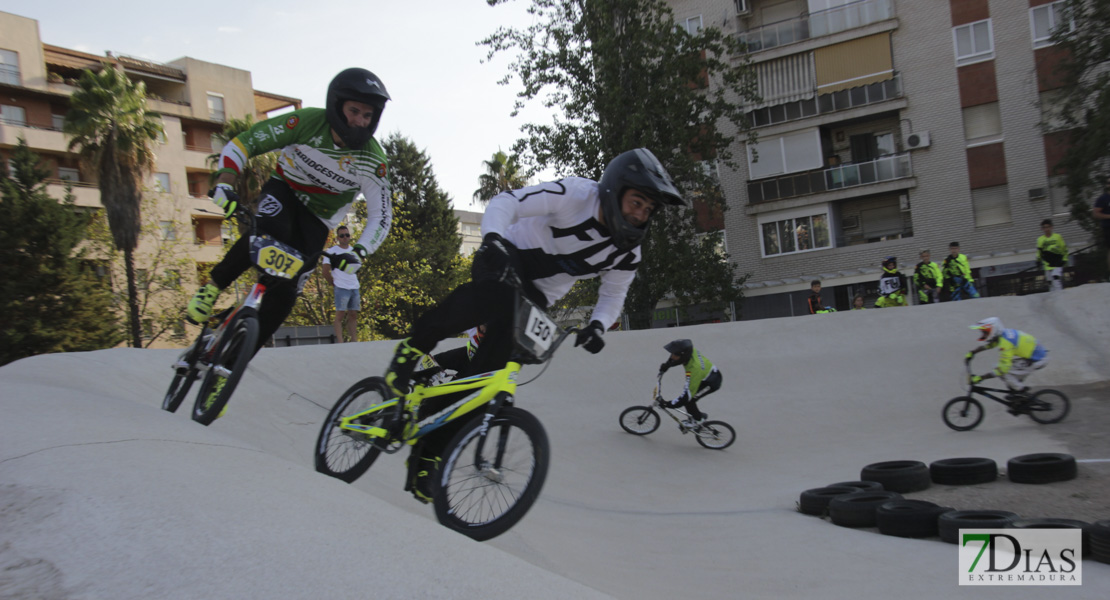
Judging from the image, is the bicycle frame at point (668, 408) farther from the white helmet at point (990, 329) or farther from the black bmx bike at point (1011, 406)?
the white helmet at point (990, 329)

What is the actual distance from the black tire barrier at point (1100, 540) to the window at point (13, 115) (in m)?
49.0

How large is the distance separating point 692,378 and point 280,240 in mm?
6886

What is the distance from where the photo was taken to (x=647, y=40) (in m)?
25.7

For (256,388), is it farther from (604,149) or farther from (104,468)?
(604,149)

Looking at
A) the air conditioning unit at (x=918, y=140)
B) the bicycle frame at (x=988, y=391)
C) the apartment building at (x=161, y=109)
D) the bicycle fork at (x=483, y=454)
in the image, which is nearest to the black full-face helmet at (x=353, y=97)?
the bicycle fork at (x=483, y=454)

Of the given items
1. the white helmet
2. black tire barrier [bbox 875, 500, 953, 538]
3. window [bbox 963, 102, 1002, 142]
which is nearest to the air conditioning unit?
window [bbox 963, 102, 1002, 142]

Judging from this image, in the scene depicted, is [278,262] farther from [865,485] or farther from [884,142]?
[884,142]

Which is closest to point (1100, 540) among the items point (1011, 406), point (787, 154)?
point (1011, 406)

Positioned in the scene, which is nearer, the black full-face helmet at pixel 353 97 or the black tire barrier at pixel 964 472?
the black full-face helmet at pixel 353 97

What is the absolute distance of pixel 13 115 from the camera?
3966 cm

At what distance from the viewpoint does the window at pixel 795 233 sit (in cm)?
3083

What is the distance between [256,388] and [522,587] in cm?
613

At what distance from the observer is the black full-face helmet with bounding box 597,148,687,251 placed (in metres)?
3.95

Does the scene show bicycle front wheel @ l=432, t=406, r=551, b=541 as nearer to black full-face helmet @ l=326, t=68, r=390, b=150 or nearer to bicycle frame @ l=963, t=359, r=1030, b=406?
black full-face helmet @ l=326, t=68, r=390, b=150
